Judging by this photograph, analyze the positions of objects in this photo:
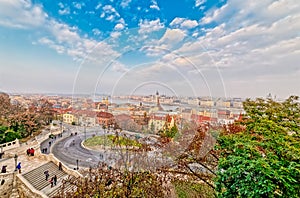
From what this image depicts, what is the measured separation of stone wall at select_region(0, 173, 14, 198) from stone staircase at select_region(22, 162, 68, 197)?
2.27 ft

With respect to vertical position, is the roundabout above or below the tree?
below

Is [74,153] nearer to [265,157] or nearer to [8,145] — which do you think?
[8,145]

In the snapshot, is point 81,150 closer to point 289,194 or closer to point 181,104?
point 181,104

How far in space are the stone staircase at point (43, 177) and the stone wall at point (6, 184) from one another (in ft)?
2.27

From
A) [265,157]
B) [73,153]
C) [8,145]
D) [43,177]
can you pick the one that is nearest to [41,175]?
[43,177]

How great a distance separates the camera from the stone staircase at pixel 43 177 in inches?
431

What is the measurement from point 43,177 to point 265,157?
12768 millimetres

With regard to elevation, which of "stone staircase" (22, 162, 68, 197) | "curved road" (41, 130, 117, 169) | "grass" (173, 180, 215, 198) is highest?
"grass" (173, 180, 215, 198)

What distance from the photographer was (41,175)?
1246cm

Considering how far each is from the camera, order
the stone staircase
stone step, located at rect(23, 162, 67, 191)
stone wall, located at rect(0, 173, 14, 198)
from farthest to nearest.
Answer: stone step, located at rect(23, 162, 67, 191) < the stone staircase < stone wall, located at rect(0, 173, 14, 198)

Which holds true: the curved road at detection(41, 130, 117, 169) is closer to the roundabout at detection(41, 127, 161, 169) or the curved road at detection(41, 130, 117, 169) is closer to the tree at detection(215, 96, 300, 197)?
the roundabout at detection(41, 127, 161, 169)

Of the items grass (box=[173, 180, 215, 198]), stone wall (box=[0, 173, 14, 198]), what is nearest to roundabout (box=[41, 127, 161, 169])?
stone wall (box=[0, 173, 14, 198])

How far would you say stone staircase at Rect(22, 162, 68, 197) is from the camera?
431 inches

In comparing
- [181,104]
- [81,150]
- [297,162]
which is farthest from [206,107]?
[81,150]
